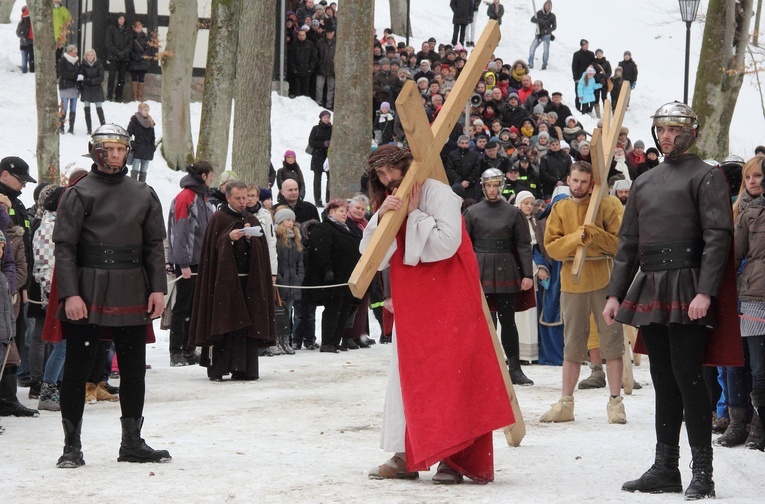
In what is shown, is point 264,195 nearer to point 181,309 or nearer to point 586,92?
point 181,309

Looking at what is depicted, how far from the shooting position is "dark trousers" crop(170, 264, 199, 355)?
41.7ft

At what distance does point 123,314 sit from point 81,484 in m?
1.04

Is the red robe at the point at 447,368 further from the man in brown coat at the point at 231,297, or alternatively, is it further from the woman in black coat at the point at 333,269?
the woman in black coat at the point at 333,269

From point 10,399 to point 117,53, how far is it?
748 inches

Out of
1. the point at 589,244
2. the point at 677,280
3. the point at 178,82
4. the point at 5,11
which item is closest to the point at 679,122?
the point at 677,280

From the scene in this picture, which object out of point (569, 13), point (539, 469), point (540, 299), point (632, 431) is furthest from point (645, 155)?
point (569, 13)

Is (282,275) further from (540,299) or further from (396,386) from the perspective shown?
(396,386)

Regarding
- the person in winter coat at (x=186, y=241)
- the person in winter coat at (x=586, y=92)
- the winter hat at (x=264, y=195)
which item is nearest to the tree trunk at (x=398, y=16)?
the person in winter coat at (x=586, y=92)

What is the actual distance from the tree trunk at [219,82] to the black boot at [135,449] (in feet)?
41.8

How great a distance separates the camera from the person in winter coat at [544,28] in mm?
39094

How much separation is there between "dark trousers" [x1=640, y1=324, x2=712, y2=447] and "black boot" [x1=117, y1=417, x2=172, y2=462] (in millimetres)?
2939

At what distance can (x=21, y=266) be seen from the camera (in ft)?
30.7

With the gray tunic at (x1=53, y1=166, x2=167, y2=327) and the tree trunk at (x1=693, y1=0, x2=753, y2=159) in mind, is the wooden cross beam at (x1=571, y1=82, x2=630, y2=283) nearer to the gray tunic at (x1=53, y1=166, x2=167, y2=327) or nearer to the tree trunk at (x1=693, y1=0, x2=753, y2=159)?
the gray tunic at (x1=53, y1=166, x2=167, y2=327)

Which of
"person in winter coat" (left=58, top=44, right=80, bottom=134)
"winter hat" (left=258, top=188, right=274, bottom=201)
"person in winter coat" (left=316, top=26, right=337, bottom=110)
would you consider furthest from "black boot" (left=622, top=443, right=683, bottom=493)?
"person in winter coat" (left=316, top=26, right=337, bottom=110)
